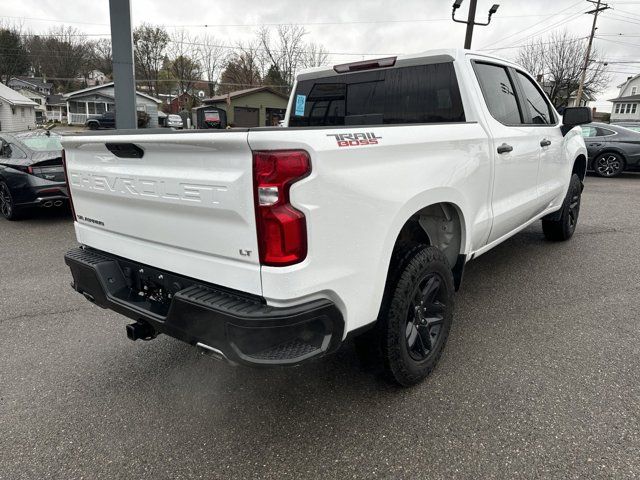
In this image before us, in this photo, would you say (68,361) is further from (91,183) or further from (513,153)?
(513,153)

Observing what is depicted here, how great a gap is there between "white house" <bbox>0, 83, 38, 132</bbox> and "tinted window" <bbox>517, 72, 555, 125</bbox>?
4626cm

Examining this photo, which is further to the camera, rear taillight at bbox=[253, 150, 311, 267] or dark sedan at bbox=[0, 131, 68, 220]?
dark sedan at bbox=[0, 131, 68, 220]

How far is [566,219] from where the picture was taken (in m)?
5.52

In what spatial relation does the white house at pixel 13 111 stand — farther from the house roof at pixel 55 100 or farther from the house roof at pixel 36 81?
the house roof at pixel 36 81

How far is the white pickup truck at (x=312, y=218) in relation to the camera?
1798 millimetres

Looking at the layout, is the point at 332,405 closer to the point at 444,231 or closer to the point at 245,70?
the point at 444,231

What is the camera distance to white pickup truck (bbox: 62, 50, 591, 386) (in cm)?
180

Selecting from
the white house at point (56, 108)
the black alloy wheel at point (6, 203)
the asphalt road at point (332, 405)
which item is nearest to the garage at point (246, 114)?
the black alloy wheel at point (6, 203)

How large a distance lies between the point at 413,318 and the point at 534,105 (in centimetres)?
268

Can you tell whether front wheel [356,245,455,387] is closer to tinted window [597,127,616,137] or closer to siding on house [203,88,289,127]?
tinted window [597,127,616,137]

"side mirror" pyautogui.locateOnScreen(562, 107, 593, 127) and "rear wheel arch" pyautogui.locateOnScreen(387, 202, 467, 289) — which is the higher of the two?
"side mirror" pyautogui.locateOnScreen(562, 107, 593, 127)

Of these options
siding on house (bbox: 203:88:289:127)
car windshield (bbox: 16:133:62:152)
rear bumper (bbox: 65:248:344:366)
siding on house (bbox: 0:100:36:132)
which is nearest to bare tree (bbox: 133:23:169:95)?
siding on house (bbox: 0:100:36:132)

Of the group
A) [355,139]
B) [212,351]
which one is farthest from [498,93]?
[212,351]

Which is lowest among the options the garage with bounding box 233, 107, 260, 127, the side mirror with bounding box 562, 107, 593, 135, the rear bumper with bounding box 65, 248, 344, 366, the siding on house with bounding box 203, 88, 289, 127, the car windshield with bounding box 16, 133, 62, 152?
the rear bumper with bounding box 65, 248, 344, 366
